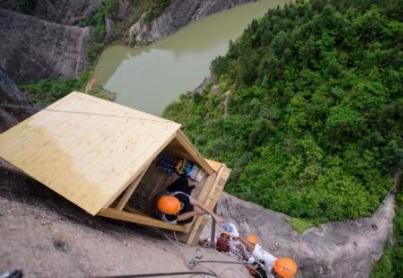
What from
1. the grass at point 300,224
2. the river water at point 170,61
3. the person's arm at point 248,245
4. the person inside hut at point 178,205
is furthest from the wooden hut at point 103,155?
the river water at point 170,61

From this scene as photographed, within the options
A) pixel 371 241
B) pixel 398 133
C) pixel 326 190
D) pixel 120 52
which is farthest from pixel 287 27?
pixel 120 52

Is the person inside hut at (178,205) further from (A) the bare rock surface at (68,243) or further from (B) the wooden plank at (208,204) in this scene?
(A) the bare rock surface at (68,243)

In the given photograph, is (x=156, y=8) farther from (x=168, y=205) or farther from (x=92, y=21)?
(x=168, y=205)

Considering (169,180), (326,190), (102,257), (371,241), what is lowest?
(102,257)

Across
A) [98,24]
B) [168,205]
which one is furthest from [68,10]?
[168,205]

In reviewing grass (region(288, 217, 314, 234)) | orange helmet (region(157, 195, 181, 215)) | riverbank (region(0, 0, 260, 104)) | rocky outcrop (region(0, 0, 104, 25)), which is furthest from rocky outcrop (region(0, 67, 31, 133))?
rocky outcrop (region(0, 0, 104, 25))

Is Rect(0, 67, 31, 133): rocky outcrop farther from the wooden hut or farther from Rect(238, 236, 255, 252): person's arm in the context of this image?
Rect(238, 236, 255, 252): person's arm

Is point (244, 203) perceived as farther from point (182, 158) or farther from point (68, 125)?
point (68, 125)
